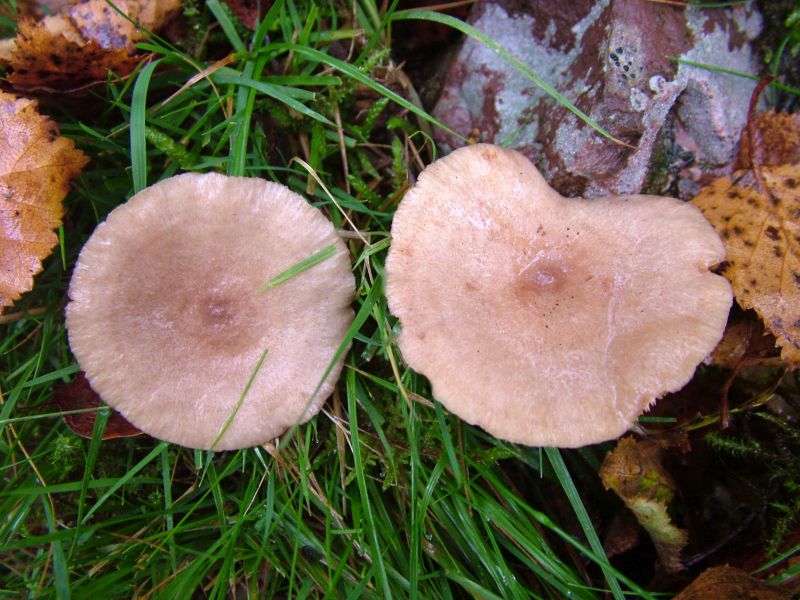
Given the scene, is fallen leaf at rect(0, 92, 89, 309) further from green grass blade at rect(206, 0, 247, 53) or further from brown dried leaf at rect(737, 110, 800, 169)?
brown dried leaf at rect(737, 110, 800, 169)

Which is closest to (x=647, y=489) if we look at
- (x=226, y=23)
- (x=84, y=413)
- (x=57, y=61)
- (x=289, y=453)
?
(x=289, y=453)

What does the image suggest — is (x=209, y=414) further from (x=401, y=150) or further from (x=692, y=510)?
(x=692, y=510)

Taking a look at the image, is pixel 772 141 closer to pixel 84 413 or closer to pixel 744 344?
pixel 744 344

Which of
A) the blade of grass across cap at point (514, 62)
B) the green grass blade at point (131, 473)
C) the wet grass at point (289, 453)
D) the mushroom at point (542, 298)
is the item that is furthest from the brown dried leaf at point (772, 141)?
the green grass blade at point (131, 473)

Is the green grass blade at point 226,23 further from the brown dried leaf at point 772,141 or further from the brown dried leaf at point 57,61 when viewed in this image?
the brown dried leaf at point 772,141

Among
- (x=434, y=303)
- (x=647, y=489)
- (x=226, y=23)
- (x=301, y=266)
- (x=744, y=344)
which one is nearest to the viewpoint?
(x=434, y=303)

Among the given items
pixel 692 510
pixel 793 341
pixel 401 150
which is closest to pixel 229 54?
pixel 401 150

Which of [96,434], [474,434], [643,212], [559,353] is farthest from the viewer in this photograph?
[474,434]

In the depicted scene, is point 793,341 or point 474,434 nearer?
point 793,341
